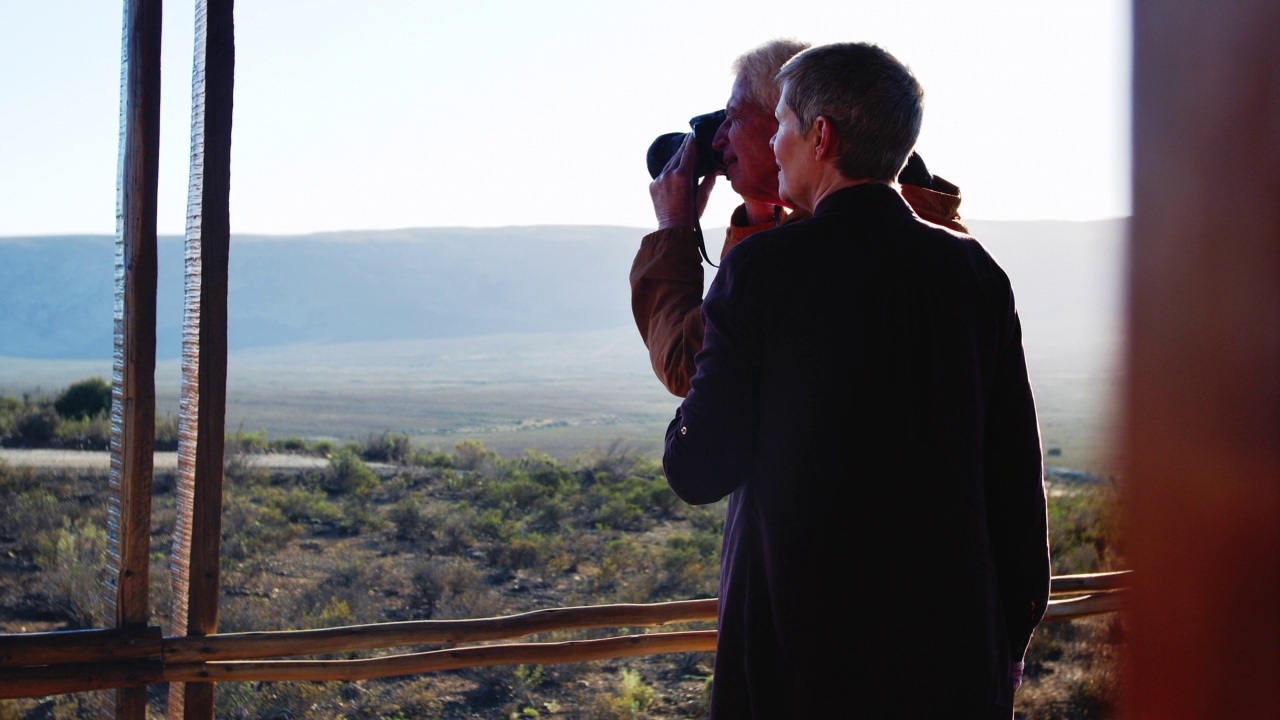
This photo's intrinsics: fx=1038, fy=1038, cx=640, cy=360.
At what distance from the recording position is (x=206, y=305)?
6.99 ft

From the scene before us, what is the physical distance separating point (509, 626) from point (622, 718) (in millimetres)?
2013

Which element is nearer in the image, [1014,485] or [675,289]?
[1014,485]

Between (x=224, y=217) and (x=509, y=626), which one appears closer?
(x=224, y=217)

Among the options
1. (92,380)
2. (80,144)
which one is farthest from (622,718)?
(80,144)

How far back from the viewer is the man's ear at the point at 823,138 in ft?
3.51

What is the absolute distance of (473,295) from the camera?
69.8m

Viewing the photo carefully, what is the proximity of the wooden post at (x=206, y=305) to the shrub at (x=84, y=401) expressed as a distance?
8714mm

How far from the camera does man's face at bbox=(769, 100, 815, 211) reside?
3.62 feet

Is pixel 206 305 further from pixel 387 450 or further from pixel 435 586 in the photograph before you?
pixel 387 450

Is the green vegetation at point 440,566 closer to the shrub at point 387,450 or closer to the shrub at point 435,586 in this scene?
the shrub at point 435,586

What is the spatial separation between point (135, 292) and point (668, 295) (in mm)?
1268

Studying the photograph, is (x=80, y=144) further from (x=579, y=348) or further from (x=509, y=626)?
(x=579, y=348)

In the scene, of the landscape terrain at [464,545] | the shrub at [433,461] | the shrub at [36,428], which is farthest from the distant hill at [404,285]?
the shrub at [36,428]

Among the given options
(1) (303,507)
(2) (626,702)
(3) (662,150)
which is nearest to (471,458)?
(1) (303,507)
